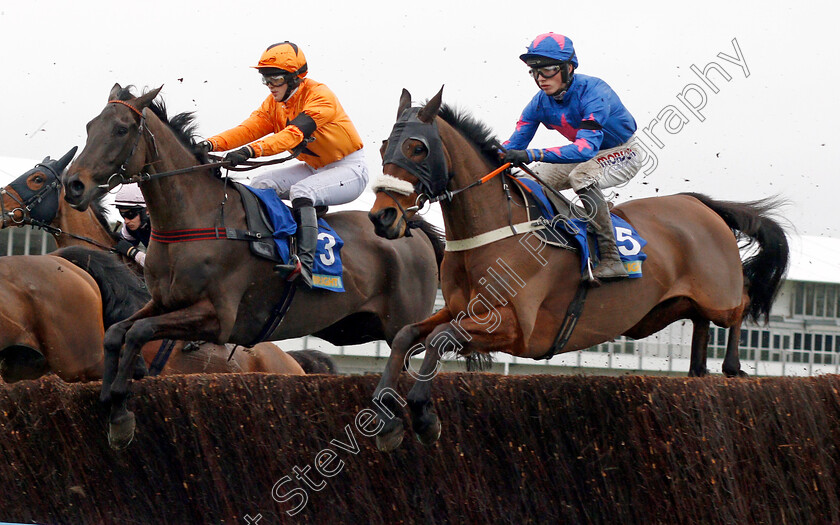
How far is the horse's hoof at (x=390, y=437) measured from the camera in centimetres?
439

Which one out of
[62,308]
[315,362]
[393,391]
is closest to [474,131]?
[393,391]

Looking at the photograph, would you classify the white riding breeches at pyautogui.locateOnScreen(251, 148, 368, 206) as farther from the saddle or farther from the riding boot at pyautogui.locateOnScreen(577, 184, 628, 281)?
the riding boot at pyautogui.locateOnScreen(577, 184, 628, 281)

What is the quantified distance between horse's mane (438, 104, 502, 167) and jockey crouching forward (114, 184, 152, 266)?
9.15 ft

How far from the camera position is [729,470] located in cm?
430

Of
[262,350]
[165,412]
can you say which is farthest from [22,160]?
[165,412]

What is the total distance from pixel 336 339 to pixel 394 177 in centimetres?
266

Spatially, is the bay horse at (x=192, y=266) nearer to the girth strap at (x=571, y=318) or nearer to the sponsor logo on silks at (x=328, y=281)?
the sponsor logo on silks at (x=328, y=281)

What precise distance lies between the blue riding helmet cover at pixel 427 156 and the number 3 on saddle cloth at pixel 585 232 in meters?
0.62

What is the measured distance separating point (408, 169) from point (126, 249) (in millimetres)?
3449

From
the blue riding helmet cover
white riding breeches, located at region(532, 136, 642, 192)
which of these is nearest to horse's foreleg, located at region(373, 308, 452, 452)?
the blue riding helmet cover

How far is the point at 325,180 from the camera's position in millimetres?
6449

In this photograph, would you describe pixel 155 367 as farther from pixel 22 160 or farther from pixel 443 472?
pixel 22 160

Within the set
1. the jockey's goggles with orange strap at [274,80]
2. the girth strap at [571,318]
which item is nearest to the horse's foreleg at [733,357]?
the girth strap at [571,318]

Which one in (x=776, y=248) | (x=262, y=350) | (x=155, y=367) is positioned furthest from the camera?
(x=262, y=350)
